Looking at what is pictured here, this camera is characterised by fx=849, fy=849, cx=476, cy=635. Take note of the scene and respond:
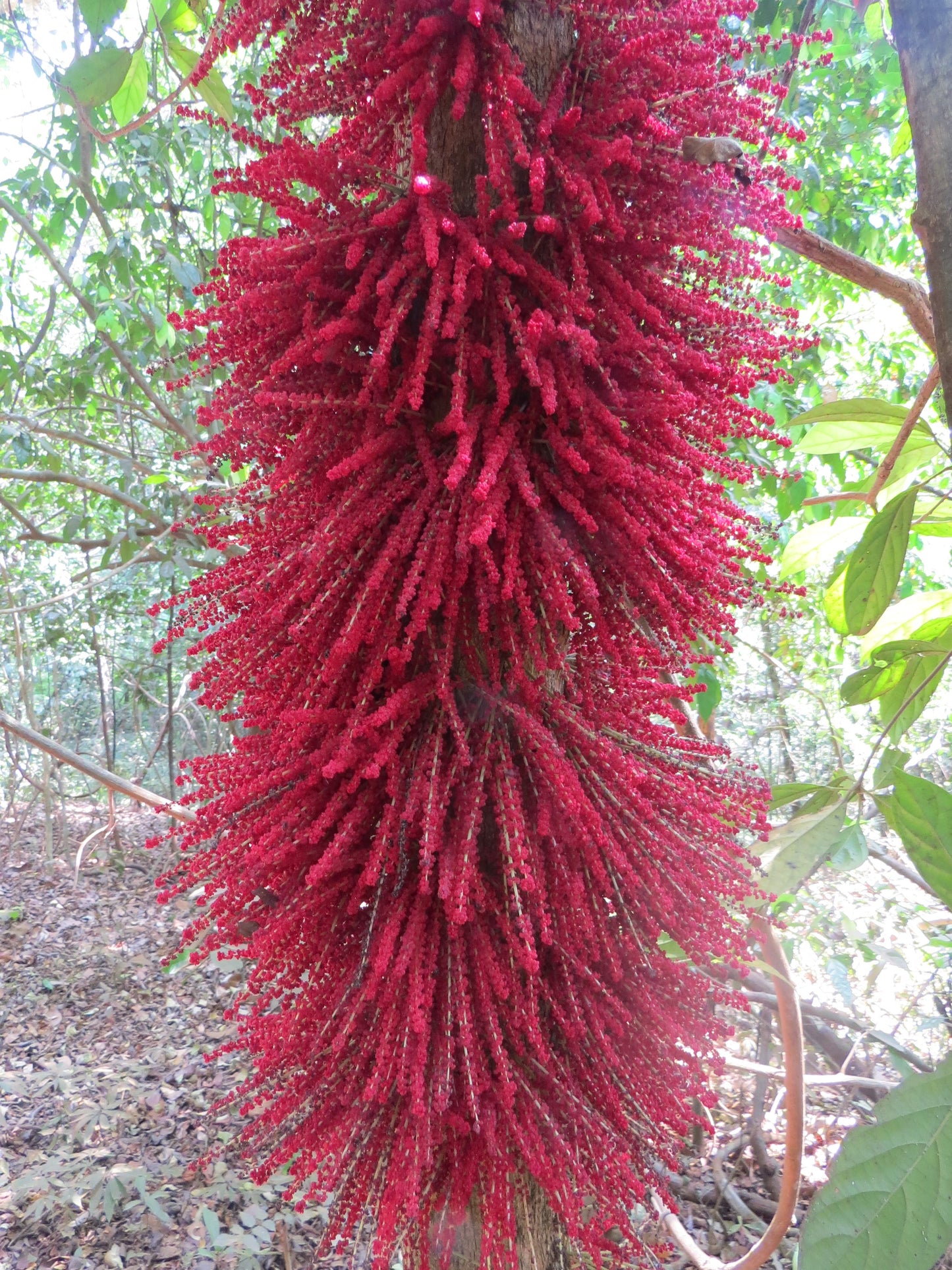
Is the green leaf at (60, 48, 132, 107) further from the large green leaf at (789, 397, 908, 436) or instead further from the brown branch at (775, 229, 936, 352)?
the large green leaf at (789, 397, 908, 436)

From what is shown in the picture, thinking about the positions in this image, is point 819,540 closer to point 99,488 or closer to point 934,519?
point 934,519

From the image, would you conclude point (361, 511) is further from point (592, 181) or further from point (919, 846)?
point (919, 846)

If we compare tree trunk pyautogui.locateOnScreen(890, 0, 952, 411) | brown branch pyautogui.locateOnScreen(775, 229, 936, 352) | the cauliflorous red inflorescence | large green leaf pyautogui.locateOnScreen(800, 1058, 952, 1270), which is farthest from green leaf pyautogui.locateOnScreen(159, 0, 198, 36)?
large green leaf pyautogui.locateOnScreen(800, 1058, 952, 1270)

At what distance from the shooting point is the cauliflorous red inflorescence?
1.93 feet

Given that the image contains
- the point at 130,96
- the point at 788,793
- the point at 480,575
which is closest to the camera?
the point at 480,575

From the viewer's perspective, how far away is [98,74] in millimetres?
822

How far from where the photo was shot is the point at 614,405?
0.60 m

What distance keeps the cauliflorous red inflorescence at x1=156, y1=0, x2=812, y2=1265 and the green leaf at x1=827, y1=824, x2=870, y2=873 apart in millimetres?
161

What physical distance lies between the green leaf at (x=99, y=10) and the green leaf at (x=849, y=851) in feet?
3.37

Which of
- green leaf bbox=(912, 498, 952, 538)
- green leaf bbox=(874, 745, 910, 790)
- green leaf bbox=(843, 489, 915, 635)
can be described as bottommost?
green leaf bbox=(874, 745, 910, 790)

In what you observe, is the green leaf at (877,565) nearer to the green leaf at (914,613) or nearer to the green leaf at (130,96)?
the green leaf at (914,613)

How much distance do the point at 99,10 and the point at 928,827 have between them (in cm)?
100

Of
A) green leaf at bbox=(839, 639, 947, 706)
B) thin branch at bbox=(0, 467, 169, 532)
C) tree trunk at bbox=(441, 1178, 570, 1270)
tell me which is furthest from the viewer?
thin branch at bbox=(0, 467, 169, 532)

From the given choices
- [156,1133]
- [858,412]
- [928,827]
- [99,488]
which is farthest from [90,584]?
[928,827]
